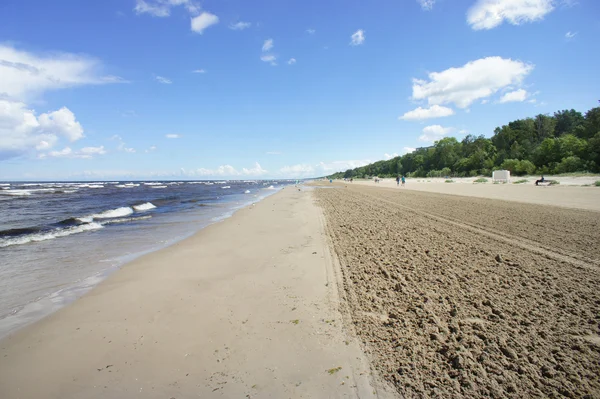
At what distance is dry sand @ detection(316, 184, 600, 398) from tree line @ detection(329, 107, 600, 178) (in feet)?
139

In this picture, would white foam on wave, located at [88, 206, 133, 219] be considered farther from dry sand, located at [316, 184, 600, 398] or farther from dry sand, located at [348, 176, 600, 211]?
dry sand, located at [348, 176, 600, 211]

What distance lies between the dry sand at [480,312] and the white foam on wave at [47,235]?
38.9 feet

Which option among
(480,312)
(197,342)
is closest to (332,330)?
(197,342)

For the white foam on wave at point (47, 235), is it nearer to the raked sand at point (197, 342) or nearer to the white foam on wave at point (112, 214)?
the white foam on wave at point (112, 214)

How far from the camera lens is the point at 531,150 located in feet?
174

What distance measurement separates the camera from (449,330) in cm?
359

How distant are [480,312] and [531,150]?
6556 centimetres

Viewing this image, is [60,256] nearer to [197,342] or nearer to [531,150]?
[197,342]

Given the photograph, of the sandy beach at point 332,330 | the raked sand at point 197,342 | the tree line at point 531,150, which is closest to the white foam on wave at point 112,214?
the sandy beach at point 332,330

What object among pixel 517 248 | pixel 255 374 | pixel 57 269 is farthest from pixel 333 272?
pixel 57 269

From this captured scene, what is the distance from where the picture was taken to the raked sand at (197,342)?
9.50 ft

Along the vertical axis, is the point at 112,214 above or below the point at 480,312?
above

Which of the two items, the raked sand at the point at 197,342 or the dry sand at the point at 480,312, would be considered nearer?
the dry sand at the point at 480,312

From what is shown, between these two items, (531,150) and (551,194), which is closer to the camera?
(551,194)
